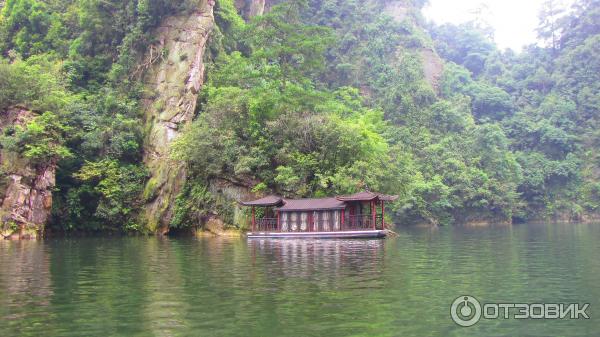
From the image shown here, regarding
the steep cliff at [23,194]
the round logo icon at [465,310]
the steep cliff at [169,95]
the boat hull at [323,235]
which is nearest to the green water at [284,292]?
the round logo icon at [465,310]

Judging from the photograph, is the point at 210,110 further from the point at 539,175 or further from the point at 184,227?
the point at 539,175

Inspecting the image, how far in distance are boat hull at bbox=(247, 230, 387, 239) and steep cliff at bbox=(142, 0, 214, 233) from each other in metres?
8.91

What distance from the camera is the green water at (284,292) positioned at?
9.25 metres

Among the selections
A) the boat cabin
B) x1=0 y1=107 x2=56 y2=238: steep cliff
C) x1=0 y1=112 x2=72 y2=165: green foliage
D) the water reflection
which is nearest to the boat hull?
the boat cabin

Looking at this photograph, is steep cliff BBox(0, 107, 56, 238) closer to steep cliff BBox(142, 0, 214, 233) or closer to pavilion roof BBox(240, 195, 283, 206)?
steep cliff BBox(142, 0, 214, 233)

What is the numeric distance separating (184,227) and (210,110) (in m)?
9.27

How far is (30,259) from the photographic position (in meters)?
21.1

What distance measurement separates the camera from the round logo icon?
9.79m

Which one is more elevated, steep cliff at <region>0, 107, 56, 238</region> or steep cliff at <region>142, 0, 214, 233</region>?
steep cliff at <region>142, 0, 214, 233</region>

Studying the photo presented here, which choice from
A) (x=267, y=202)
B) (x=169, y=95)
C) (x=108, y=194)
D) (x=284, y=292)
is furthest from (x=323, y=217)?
(x=284, y=292)

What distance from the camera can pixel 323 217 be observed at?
1391 inches

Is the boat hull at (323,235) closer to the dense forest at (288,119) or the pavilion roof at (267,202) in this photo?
the pavilion roof at (267,202)

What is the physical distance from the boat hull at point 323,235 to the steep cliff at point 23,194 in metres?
14.3

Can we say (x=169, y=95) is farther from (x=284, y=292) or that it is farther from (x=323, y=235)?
(x=284, y=292)
